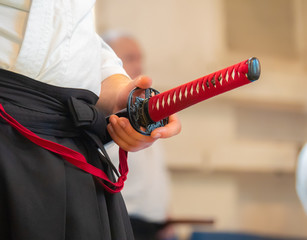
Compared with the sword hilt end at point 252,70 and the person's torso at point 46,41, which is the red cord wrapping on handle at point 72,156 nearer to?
the person's torso at point 46,41

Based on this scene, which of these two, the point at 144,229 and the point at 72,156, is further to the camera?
the point at 144,229

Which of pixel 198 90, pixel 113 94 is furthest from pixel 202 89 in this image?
pixel 113 94

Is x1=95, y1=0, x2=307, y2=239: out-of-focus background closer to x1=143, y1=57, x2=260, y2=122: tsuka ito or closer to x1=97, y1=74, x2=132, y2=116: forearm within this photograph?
x1=97, y1=74, x2=132, y2=116: forearm

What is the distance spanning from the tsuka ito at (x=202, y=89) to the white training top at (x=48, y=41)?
14 centimetres

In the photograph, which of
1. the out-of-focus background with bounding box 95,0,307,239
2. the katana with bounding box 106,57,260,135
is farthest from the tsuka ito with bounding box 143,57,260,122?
the out-of-focus background with bounding box 95,0,307,239

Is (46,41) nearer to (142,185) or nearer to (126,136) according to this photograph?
(126,136)

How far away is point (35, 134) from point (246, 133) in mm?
3480

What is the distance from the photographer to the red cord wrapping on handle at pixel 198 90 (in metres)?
0.68

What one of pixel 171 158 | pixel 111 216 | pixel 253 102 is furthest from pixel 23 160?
pixel 253 102

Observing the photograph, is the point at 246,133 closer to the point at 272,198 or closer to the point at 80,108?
the point at 272,198

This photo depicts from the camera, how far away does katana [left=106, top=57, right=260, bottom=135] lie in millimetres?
677

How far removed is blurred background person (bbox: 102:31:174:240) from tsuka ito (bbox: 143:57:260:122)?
1305 millimetres

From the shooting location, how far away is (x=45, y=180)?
74 cm

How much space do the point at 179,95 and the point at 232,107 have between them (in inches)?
126
